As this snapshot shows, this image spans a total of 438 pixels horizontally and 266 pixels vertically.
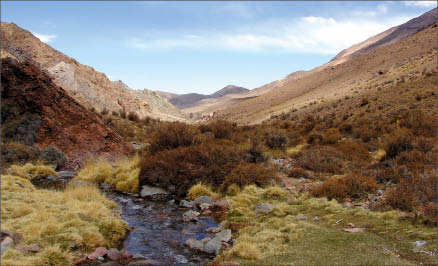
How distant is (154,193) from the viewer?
1287cm

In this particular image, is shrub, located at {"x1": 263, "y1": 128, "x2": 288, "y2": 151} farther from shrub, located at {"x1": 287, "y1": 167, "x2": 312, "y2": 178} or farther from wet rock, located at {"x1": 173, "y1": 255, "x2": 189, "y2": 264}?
wet rock, located at {"x1": 173, "y1": 255, "x2": 189, "y2": 264}

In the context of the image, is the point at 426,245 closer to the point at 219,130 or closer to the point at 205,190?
the point at 205,190

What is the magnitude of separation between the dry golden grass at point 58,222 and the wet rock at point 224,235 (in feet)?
7.93

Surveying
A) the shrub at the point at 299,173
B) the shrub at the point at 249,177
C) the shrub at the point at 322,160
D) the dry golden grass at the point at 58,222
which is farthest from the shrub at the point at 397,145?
the dry golden grass at the point at 58,222

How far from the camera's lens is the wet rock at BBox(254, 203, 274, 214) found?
1004 centimetres

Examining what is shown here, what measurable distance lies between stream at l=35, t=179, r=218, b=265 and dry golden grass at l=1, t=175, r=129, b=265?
1.69 feet

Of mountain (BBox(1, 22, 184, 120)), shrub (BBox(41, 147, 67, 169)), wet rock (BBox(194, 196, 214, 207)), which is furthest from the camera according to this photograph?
mountain (BBox(1, 22, 184, 120))

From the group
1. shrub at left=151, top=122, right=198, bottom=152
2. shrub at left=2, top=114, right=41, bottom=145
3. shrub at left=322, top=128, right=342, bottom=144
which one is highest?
shrub at left=2, top=114, right=41, bottom=145

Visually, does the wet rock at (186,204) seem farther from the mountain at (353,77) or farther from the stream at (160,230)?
the mountain at (353,77)

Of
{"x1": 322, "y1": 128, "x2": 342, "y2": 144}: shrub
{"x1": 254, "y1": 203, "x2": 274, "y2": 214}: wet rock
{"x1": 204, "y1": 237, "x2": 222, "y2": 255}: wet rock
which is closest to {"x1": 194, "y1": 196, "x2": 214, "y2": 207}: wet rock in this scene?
{"x1": 254, "y1": 203, "x2": 274, "y2": 214}: wet rock

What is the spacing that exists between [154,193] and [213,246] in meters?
6.00

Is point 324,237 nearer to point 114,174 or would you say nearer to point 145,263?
point 145,263

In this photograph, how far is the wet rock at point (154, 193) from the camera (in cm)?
1259

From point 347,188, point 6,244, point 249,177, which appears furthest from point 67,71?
point 347,188
